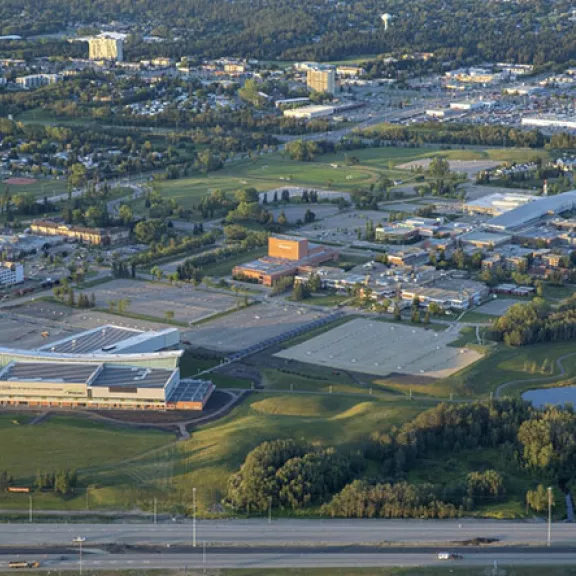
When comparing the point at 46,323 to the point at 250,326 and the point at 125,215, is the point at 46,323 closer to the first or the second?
the point at 250,326

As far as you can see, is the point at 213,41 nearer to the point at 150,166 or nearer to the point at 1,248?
the point at 150,166

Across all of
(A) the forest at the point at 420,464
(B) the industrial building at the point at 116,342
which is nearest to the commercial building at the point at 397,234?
(B) the industrial building at the point at 116,342

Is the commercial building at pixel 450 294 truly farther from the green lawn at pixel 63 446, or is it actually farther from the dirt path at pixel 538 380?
the green lawn at pixel 63 446

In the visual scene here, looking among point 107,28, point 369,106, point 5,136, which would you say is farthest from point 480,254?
point 107,28

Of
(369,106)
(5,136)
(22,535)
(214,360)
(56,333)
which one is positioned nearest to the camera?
(22,535)

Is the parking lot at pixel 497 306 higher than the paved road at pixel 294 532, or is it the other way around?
the parking lot at pixel 497 306
